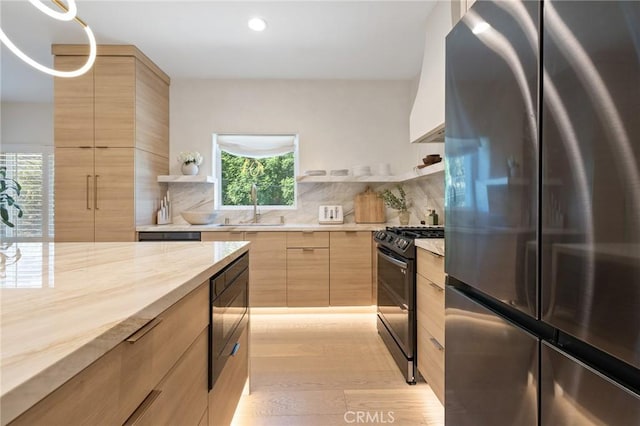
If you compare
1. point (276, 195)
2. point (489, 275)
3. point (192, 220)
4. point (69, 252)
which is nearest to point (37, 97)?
point (192, 220)

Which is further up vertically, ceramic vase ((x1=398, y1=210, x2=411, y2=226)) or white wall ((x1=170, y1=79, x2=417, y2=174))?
white wall ((x1=170, y1=79, x2=417, y2=174))

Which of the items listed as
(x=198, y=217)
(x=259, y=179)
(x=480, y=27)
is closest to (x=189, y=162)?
(x=198, y=217)

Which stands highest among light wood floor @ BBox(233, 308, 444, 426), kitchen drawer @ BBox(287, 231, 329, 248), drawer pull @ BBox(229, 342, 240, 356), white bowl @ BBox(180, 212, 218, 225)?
white bowl @ BBox(180, 212, 218, 225)

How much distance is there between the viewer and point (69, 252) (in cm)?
139

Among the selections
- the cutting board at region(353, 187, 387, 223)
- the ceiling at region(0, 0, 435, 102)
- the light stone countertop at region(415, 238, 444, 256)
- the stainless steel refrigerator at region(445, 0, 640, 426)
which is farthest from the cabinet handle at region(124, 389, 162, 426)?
the cutting board at region(353, 187, 387, 223)

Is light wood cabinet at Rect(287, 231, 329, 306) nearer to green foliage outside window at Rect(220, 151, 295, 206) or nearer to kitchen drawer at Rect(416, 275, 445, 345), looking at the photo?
green foliage outside window at Rect(220, 151, 295, 206)

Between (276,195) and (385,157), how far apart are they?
1.42m

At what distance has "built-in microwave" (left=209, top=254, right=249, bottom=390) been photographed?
117 centimetres

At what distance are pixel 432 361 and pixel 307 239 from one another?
188 centimetres

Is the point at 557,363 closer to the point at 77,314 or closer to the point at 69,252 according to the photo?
the point at 77,314

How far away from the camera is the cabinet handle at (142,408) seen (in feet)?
2.02

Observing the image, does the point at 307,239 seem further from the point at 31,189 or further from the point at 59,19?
the point at 31,189

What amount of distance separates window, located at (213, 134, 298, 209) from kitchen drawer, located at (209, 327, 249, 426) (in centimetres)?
243

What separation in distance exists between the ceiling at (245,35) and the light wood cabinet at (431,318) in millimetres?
1975
